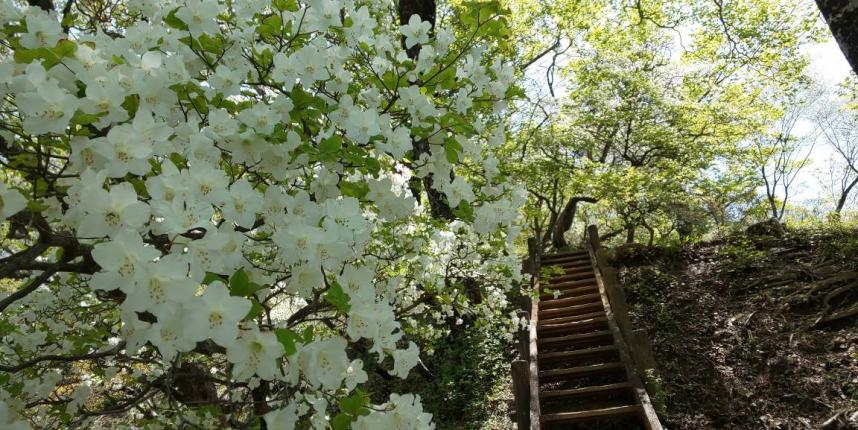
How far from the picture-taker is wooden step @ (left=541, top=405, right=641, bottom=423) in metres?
5.04

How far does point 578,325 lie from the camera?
284 inches

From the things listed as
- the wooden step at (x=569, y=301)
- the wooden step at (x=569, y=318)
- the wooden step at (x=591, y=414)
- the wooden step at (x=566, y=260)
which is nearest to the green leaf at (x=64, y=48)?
the wooden step at (x=591, y=414)

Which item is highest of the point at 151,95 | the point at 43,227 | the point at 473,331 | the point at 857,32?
the point at 857,32

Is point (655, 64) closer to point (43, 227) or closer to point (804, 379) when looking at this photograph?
point (804, 379)

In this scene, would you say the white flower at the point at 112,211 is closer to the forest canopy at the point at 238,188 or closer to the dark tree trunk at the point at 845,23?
the forest canopy at the point at 238,188

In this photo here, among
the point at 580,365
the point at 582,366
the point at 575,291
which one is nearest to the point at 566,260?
the point at 575,291

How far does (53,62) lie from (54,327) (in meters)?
2.38

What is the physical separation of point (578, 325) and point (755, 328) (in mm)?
2121

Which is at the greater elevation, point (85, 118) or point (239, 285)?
point (85, 118)

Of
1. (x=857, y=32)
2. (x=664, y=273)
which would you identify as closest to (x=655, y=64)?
(x=664, y=273)

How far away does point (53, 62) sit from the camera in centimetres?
125

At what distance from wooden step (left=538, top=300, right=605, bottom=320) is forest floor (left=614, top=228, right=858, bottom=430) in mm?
671

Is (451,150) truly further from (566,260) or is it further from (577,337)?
(566,260)

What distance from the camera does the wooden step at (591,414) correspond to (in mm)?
5035
